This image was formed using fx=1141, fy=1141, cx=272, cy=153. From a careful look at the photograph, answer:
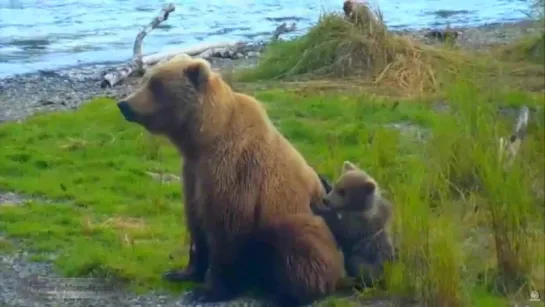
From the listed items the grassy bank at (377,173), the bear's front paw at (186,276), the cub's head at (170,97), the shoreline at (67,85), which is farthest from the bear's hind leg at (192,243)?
the shoreline at (67,85)

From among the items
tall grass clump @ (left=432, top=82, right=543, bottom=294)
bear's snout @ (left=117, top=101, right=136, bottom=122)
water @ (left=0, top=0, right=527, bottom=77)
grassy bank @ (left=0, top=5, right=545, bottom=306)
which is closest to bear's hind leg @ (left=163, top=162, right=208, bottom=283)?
grassy bank @ (left=0, top=5, right=545, bottom=306)

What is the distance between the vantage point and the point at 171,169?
9.31 meters

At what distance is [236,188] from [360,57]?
24.1 ft

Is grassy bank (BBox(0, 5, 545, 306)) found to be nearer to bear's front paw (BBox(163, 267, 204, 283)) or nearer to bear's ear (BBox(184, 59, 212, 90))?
bear's front paw (BBox(163, 267, 204, 283))

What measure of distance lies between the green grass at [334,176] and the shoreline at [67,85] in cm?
122

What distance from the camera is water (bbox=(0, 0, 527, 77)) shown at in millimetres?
18312

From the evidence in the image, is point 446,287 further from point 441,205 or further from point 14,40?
point 14,40

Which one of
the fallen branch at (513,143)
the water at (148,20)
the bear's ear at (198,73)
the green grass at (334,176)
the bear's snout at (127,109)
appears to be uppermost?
the bear's ear at (198,73)

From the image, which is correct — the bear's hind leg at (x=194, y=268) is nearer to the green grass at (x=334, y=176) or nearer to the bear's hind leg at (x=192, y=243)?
the bear's hind leg at (x=192, y=243)

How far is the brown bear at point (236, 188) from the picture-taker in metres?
6.02

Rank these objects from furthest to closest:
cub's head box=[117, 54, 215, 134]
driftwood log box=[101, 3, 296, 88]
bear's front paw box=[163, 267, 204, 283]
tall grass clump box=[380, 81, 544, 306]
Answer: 1. driftwood log box=[101, 3, 296, 88]
2. bear's front paw box=[163, 267, 204, 283]
3. cub's head box=[117, 54, 215, 134]
4. tall grass clump box=[380, 81, 544, 306]

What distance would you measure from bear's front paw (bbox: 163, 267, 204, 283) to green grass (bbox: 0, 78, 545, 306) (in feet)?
0.30

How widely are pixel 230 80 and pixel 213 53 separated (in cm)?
336

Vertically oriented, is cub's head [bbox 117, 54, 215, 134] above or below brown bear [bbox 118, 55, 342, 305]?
above
